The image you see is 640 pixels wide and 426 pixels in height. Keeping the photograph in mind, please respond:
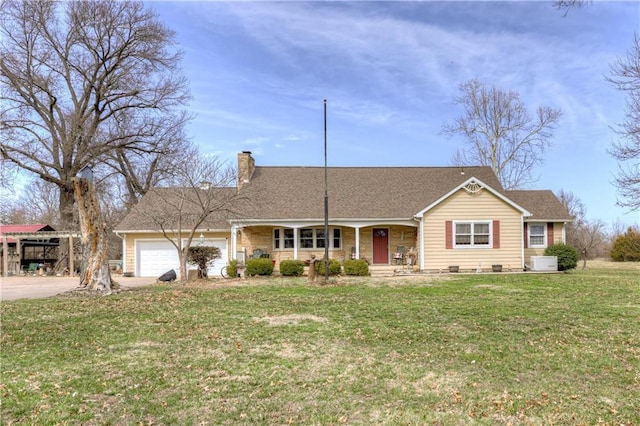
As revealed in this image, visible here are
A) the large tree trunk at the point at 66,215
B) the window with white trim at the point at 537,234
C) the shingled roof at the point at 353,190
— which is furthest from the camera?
the large tree trunk at the point at 66,215

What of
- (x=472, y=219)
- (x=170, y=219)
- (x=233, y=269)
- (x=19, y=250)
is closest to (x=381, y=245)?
(x=472, y=219)

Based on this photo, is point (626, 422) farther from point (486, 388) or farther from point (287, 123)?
point (287, 123)

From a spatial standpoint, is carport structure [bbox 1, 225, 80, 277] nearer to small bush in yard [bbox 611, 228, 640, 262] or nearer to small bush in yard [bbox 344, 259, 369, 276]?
small bush in yard [bbox 344, 259, 369, 276]

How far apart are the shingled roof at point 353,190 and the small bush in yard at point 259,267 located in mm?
2708

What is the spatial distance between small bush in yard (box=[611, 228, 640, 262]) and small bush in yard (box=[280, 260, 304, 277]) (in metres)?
26.4

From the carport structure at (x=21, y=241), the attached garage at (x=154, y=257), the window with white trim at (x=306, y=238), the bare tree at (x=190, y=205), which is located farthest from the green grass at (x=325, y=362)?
the carport structure at (x=21, y=241)

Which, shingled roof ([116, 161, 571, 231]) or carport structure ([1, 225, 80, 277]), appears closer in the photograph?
shingled roof ([116, 161, 571, 231])

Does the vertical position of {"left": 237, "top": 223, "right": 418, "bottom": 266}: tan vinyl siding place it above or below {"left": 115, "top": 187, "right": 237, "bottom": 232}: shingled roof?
below

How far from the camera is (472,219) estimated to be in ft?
67.6

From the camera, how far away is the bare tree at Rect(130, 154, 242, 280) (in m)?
17.9

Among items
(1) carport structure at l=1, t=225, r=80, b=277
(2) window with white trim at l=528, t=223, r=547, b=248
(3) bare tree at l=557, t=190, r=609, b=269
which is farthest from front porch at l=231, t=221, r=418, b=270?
(3) bare tree at l=557, t=190, r=609, b=269

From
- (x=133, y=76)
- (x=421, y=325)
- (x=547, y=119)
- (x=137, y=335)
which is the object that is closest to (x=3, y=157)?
(x=133, y=76)

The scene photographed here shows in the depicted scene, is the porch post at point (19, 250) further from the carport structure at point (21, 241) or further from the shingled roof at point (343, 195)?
the shingled roof at point (343, 195)

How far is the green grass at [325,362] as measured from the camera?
172 inches
